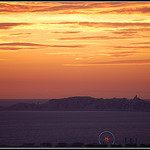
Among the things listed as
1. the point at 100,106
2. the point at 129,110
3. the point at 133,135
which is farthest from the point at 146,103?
the point at 133,135

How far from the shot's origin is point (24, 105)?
186 metres

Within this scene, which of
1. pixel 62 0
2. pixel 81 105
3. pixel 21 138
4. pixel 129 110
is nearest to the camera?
pixel 62 0

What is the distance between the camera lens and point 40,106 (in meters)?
185

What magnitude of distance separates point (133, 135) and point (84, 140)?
11674mm

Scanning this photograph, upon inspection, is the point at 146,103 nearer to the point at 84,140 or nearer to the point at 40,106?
the point at 40,106

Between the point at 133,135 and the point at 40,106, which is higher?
the point at 40,106

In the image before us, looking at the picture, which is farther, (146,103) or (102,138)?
(146,103)

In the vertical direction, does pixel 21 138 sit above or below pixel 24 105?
below

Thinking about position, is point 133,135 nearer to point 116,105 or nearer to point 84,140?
point 84,140

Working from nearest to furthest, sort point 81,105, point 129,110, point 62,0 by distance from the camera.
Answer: point 62,0, point 129,110, point 81,105

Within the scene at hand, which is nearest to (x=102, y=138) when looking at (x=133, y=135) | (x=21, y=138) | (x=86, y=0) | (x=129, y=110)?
(x=133, y=135)

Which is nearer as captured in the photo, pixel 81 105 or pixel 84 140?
pixel 84 140

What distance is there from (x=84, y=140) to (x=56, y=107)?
124 m

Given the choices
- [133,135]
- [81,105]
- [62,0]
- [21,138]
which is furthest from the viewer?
[81,105]
